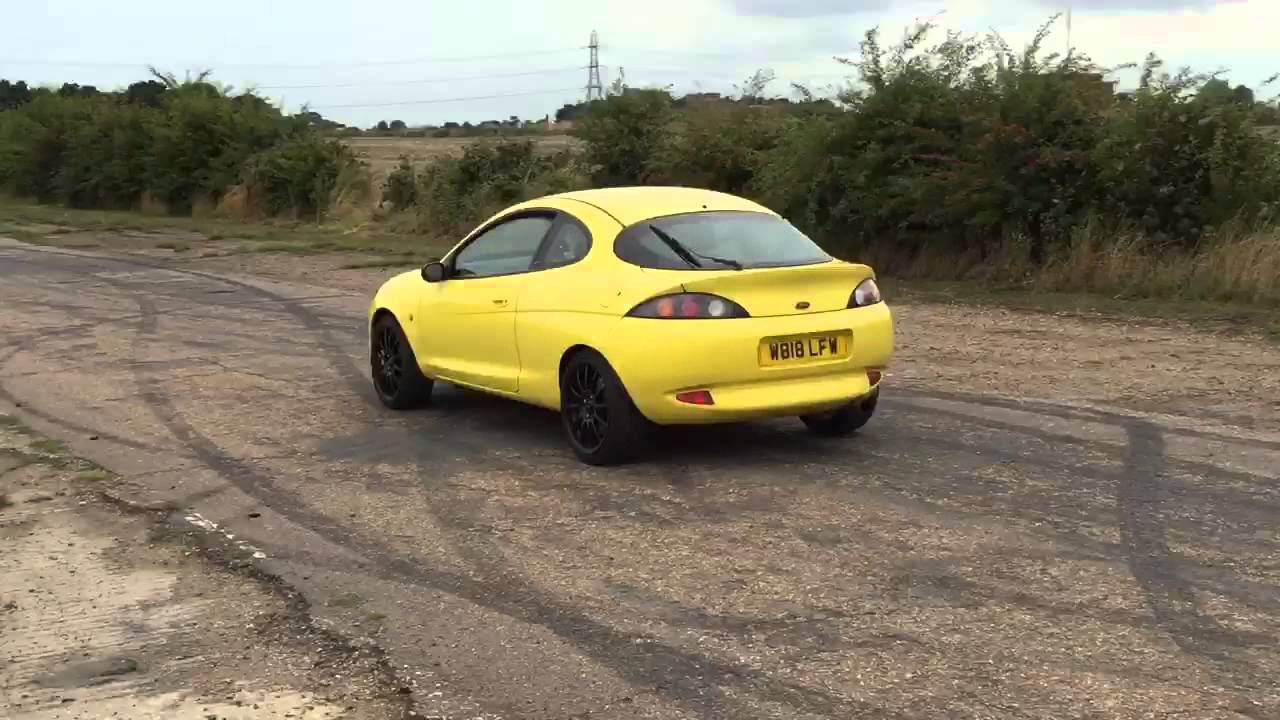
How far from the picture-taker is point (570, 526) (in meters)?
6.59

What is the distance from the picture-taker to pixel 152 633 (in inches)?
205

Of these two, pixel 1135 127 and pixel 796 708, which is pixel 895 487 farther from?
pixel 1135 127

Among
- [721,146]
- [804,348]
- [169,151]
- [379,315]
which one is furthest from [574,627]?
[169,151]

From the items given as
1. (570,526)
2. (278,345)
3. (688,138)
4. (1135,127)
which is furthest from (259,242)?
(570,526)

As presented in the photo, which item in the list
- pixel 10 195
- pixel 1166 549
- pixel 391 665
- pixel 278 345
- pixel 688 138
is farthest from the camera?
pixel 10 195

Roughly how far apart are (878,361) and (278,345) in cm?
725

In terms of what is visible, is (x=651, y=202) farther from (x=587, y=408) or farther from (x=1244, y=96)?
(x=1244, y=96)

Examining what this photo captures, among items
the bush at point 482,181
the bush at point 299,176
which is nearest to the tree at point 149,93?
the bush at point 299,176

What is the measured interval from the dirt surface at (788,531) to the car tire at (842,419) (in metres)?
0.15

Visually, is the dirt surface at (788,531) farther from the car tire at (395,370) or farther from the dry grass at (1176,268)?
the dry grass at (1176,268)

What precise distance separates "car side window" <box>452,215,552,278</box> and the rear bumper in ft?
4.43

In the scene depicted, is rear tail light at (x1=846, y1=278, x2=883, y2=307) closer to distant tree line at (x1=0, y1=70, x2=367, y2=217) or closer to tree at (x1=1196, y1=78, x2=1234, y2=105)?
tree at (x1=1196, y1=78, x2=1234, y2=105)

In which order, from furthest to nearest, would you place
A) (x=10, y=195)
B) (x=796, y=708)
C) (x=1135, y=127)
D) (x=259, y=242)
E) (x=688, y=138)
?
(x=10, y=195), (x=259, y=242), (x=688, y=138), (x=1135, y=127), (x=796, y=708)

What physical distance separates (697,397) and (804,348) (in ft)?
2.24
